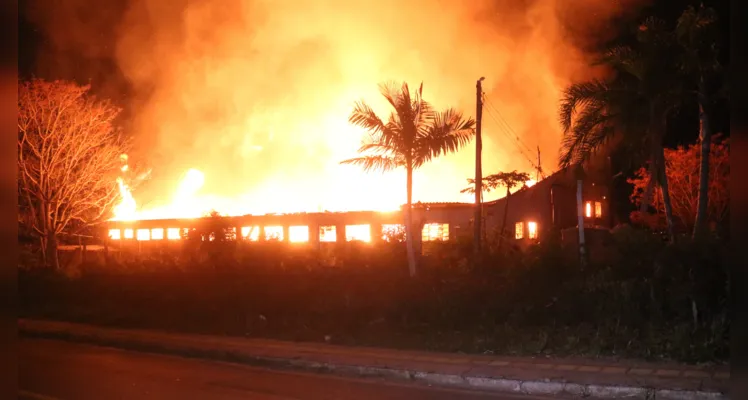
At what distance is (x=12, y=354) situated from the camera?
4.29 metres

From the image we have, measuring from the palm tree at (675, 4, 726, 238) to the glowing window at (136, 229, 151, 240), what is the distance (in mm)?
30099

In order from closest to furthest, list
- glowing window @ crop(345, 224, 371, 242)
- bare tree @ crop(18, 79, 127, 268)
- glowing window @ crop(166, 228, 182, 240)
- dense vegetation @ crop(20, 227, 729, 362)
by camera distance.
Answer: dense vegetation @ crop(20, 227, 729, 362)
bare tree @ crop(18, 79, 127, 268)
glowing window @ crop(345, 224, 371, 242)
glowing window @ crop(166, 228, 182, 240)

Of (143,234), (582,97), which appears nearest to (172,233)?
(143,234)

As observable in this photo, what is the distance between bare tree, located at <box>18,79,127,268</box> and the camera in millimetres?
23234

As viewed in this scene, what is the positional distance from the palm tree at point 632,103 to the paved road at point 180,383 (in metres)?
7.20

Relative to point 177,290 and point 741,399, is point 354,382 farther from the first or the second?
point 177,290

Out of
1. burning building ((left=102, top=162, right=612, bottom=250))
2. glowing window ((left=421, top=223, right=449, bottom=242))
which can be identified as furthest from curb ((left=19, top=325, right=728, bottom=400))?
glowing window ((left=421, top=223, right=449, bottom=242))

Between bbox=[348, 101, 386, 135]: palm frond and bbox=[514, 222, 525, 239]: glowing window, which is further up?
bbox=[348, 101, 386, 135]: palm frond

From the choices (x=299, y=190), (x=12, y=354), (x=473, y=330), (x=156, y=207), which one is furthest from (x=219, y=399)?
(x=156, y=207)

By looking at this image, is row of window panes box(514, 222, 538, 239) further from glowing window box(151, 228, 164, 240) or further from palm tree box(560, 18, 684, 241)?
glowing window box(151, 228, 164, 240)

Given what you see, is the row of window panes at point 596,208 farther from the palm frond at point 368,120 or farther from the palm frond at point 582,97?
the palm frond at point 368,120

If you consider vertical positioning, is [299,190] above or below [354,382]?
above

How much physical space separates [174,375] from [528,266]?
21.3ft

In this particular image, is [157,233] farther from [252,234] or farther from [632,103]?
[632,103]
